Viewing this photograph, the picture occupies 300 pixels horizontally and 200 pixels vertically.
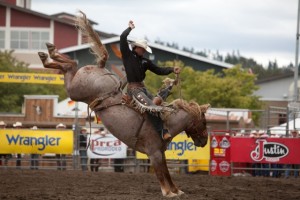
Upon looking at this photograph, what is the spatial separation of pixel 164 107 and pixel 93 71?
4.26ft

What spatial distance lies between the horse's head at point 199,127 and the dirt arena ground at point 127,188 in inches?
37.0

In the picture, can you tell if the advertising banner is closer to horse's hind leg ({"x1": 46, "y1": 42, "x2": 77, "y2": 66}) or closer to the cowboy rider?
horse's hind leg ({"x1": 46, "y1": 42, "x2": 77, "y2": 66})

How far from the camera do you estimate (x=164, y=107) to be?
37.6ft

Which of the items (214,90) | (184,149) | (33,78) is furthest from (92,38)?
(214,90)

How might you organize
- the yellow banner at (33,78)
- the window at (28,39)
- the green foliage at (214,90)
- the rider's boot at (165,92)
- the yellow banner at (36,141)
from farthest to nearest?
the window at (28,39) → the green foliage at (214,90) → the yellow banner at (33,78) → the yellow banner at (36,141) → the rider's boot at (165,92)

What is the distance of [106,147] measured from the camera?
2014 cm

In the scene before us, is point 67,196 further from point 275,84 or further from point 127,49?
point 275,84

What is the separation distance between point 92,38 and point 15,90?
1194 inches

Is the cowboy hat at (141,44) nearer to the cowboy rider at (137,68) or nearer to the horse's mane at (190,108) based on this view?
the cowboy rider at (137,68)

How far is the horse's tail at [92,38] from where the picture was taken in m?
11.8

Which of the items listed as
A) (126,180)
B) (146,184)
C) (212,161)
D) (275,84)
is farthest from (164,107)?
(275,84)

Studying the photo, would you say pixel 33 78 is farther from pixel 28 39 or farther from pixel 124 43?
pixel 28 39

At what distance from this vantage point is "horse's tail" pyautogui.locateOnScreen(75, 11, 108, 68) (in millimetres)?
11766

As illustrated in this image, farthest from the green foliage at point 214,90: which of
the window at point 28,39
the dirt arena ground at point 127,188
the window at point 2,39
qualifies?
the dirt arena ground at point 127,188
